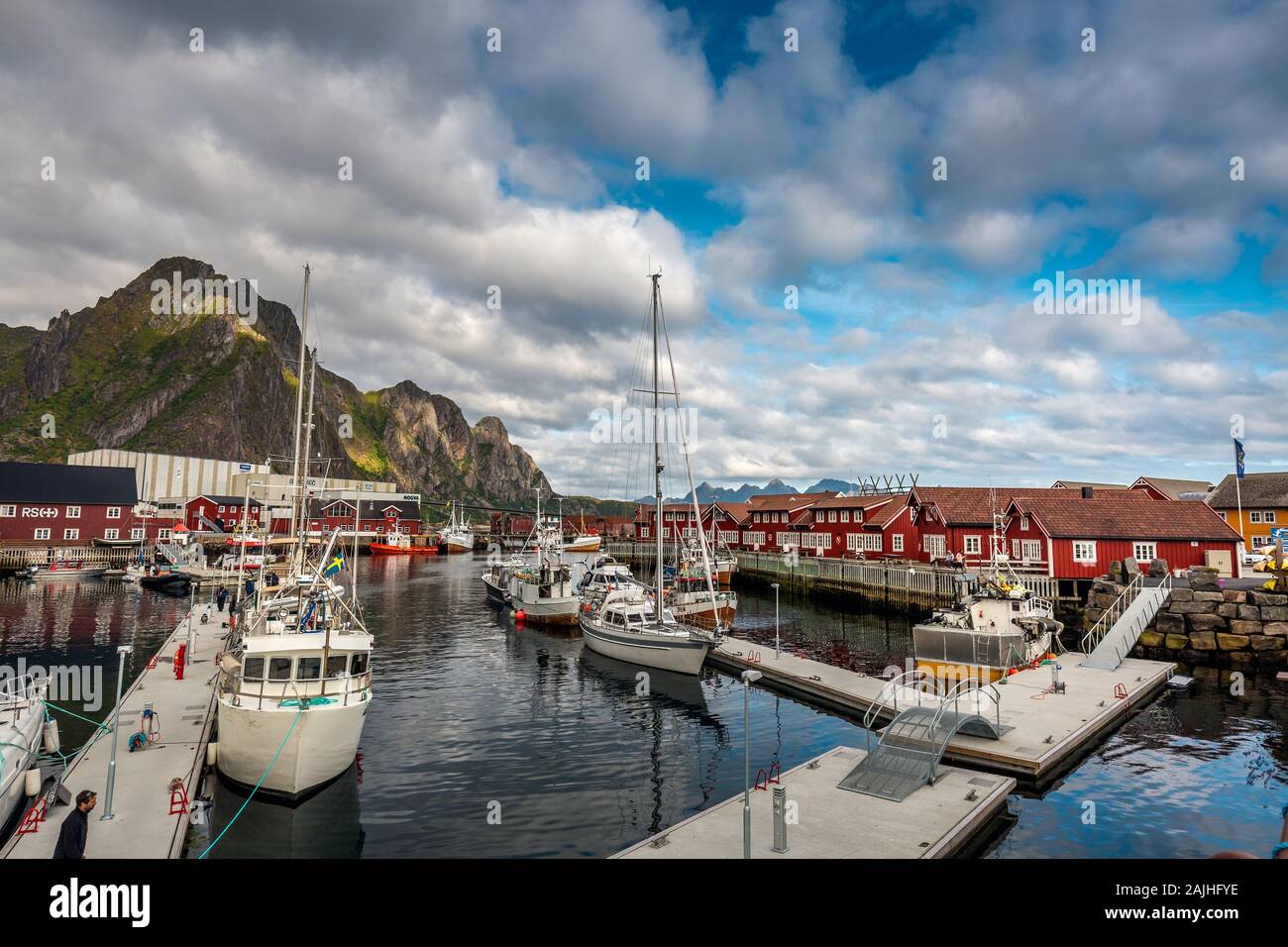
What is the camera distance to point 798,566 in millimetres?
80750

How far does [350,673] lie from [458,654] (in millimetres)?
23022

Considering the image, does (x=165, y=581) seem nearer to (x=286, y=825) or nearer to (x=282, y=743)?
(x=282, y=743)

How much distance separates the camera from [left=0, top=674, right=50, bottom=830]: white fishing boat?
723 inches

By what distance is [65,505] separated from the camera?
328ft

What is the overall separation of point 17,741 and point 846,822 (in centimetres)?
2472

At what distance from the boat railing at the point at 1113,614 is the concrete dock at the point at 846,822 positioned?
27832 mm

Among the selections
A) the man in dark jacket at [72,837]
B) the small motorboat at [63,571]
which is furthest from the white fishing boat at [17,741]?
the small motorboat at [63,571]

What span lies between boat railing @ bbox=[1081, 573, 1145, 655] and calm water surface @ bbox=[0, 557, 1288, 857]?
6249 mm

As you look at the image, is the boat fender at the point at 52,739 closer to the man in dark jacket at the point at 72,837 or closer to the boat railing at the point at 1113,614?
the man in dark jacket at the point at 72,837

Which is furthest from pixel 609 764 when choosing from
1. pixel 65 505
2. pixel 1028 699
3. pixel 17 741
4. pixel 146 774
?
pixel 65 505

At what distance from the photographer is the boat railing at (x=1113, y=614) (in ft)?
140

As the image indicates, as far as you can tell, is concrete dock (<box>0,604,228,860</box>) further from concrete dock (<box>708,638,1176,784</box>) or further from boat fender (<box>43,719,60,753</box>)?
concrete dock (<box>708,638,1176,784</box>)
